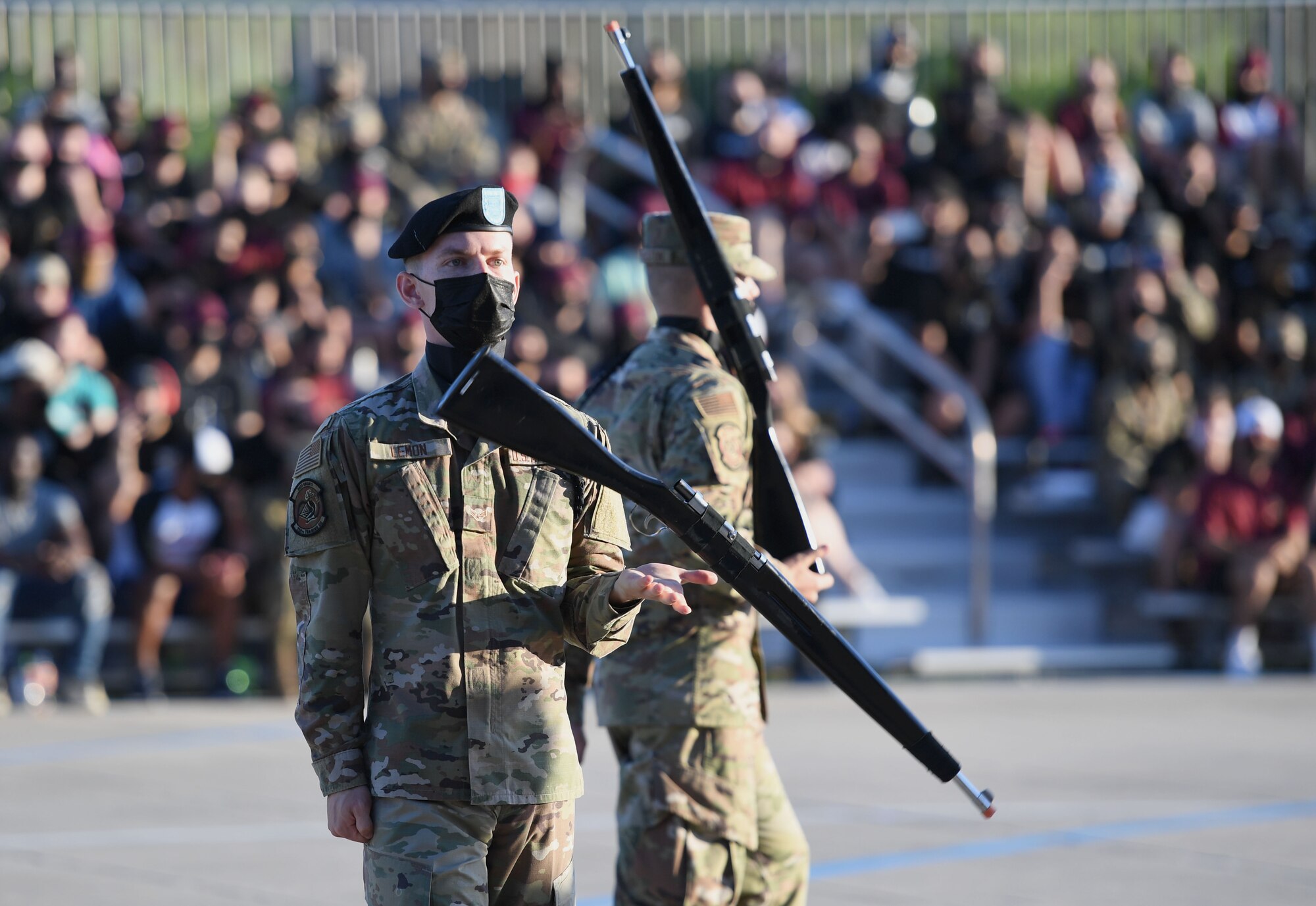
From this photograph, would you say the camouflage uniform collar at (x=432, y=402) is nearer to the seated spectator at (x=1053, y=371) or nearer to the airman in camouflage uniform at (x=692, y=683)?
the airman in camouflage uniform at (x=692, y=683)

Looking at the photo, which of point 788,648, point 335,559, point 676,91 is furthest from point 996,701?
point 335,559

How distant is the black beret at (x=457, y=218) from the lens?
3580mm

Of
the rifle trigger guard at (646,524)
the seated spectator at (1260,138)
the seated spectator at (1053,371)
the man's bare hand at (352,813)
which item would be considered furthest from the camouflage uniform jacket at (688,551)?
the seated spectator at (1260,138)

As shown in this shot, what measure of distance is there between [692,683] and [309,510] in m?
1.58

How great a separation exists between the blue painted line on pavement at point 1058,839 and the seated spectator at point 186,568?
17.7ft

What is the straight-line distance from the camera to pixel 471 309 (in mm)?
3572

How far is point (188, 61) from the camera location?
57.9 ft

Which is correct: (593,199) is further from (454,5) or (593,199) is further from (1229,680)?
(1229,680)

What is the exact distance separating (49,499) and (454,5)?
338 inches

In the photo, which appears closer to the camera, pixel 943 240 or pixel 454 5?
pixel 943 240

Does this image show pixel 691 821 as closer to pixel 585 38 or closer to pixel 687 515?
pixel 687 515

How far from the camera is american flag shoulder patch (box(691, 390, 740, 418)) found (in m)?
4.77

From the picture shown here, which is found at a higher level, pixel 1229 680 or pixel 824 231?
pixel 824 231

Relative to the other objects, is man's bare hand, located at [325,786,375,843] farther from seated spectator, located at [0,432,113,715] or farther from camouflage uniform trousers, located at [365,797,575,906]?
seated spectator, located at [0,432,113,715]
